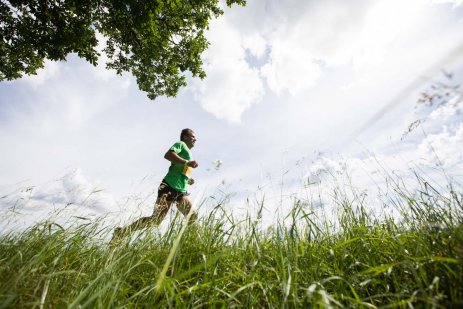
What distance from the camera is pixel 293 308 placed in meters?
1.34

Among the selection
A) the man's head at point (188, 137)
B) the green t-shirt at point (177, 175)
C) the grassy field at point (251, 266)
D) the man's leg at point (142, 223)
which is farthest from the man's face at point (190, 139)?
the grassy field at point (251, 266)

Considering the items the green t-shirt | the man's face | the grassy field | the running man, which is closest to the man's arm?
the running man

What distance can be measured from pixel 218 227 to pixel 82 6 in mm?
5402

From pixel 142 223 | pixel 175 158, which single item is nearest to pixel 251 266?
pixel 142 223

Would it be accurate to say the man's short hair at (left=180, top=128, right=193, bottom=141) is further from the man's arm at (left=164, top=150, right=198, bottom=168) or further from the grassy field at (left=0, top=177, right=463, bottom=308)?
the grassy field at (left=0, top=177, right=463, bottom=308)

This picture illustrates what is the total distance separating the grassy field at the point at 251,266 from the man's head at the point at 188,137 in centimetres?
275

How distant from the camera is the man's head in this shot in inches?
200

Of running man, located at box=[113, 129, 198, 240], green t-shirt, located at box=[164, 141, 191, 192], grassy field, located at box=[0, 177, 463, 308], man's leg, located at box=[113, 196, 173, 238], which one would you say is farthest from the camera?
green t-shirt, located at box=[164, 141, 191, 192]

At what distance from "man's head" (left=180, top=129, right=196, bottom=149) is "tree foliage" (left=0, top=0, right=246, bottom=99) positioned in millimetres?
2300

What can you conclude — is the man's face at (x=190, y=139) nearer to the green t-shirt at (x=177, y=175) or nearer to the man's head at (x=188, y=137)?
the man's head at (x=188, y=137)

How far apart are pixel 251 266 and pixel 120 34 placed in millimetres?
6858

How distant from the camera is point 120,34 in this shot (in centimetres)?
670

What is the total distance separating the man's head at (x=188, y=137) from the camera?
509 cm

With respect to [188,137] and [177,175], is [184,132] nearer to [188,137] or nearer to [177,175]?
[188,137]
